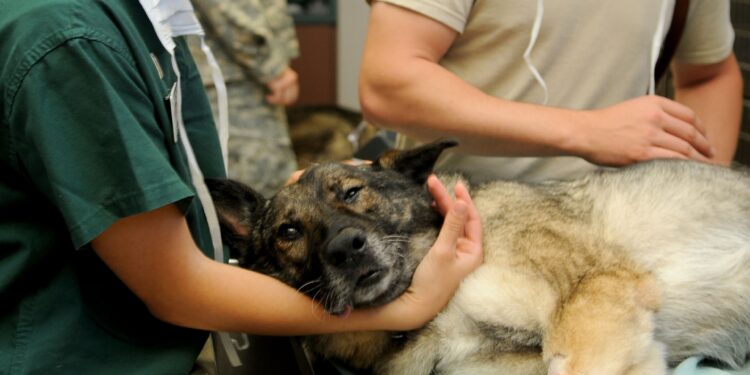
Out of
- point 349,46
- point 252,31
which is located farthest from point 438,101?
point 349,46

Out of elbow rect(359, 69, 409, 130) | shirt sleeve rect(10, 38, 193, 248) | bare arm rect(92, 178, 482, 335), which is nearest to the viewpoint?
shirt sleeve rect(10, 38, 193, 248)

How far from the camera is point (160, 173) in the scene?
3.88 ft

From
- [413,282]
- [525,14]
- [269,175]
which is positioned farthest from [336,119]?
[413,282]

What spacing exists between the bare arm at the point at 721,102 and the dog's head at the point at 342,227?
107 cm

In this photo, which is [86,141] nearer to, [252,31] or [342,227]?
[342,227]

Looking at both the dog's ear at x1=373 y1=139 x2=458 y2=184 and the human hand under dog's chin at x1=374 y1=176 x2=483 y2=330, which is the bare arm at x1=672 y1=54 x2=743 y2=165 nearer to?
the dog's ear at x1=373 y1=139 x2=458 y2=184

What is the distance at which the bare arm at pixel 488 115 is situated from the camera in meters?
1.76

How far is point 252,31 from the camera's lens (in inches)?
132

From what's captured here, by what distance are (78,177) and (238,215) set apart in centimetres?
70

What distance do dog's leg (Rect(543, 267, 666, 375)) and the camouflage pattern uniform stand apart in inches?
87.9

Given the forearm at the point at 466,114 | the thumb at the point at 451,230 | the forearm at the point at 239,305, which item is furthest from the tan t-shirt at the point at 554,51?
the forearm at the point at 239,305

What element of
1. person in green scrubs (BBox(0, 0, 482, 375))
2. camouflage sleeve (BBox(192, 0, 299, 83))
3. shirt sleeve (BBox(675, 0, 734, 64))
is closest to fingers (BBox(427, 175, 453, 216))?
person in green scrubs (BBox(0, 0, 482, 375))

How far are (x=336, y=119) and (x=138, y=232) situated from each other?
14.6ft

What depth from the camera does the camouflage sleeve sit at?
327 cm
